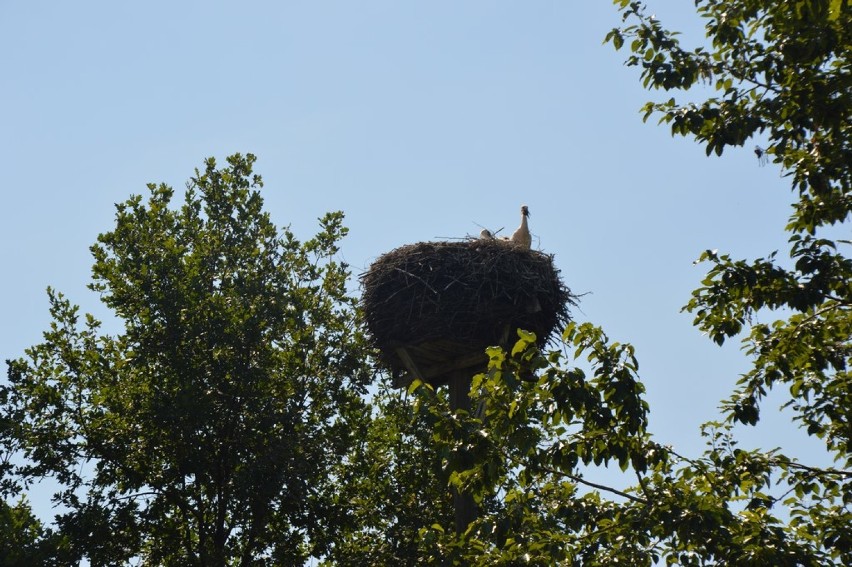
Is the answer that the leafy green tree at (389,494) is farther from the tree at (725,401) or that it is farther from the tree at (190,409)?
the tree at (725,401)

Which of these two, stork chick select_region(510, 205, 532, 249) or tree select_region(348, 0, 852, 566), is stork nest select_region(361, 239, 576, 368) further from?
tree select_region(348, 0, 852, 566)

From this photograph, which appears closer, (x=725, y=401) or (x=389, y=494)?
(x=725, y=401)

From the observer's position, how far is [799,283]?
8156 mm

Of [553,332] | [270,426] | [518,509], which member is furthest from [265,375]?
[518,509]

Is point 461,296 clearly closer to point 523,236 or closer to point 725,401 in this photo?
point 523,236

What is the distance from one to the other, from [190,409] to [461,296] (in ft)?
11.6

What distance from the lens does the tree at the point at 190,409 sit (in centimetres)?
1308

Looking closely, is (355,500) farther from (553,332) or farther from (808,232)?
(808,232)

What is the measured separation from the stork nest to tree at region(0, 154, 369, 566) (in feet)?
1.91

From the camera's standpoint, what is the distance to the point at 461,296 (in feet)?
46.7

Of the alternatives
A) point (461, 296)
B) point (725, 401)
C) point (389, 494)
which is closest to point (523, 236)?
point (461, 296)

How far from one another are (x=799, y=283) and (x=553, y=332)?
701 cm

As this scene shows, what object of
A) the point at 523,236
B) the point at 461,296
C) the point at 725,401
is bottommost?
the point at 725,401

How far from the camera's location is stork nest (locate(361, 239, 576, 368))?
14.2m
